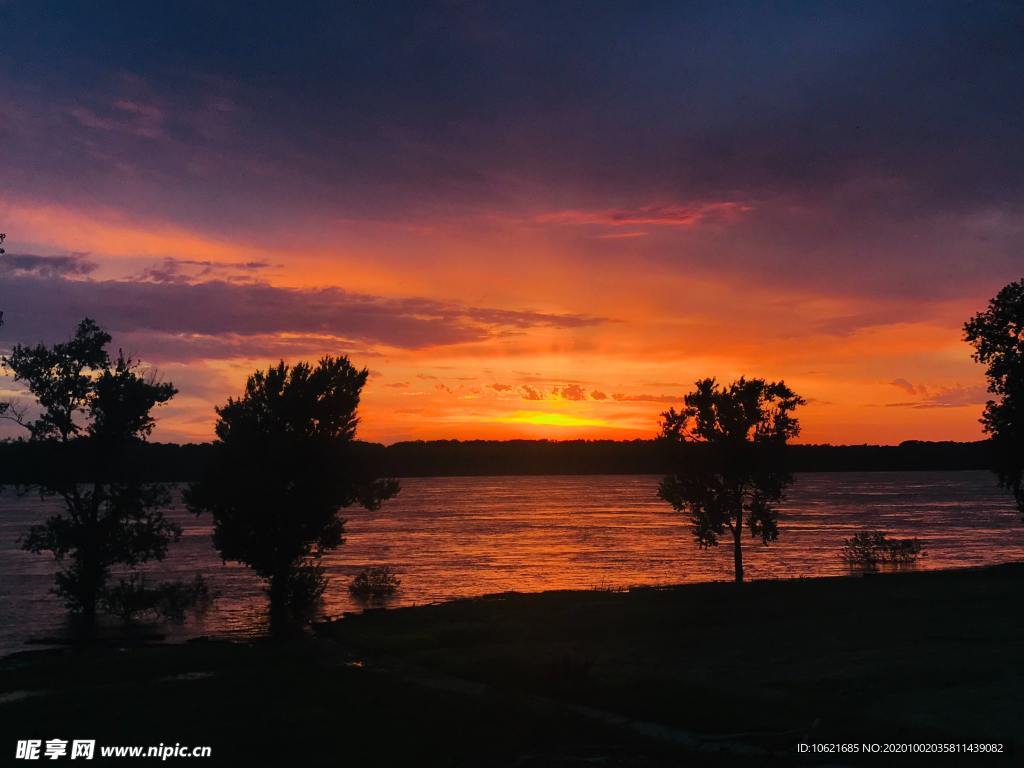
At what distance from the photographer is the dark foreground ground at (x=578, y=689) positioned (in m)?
16.6

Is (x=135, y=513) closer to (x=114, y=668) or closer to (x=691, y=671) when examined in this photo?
(x=114, y=668)

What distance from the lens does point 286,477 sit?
49594mm

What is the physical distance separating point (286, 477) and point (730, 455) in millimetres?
28296

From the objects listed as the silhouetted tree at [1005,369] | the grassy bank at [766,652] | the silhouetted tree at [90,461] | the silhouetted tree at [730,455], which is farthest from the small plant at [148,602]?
the silhouetted tree at [1005,369]

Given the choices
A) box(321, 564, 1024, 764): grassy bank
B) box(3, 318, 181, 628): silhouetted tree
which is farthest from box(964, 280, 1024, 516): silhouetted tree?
box(3, 318, 181, 628): silhouetted tree

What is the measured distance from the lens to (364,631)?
38062 mm

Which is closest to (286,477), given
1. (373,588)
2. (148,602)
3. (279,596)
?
(279,596)

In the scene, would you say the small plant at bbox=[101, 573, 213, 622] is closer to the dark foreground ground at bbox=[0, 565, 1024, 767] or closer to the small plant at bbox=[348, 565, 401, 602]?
the small plant at bbox=[348, 565, 401, 602]

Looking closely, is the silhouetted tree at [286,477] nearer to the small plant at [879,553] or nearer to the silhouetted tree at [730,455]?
the silhouetted tree at [730,455]

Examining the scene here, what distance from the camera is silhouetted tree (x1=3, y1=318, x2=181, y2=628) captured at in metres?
49.2

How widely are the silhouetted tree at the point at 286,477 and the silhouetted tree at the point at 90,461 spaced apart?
3765mm

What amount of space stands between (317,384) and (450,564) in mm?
36555

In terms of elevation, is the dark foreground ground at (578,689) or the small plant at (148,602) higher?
the dark foreground ground at (578,689)

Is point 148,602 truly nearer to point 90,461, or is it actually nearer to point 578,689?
point 90,461
